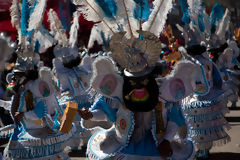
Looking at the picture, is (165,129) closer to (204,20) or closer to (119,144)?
(119,144)

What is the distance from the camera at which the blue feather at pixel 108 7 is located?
11.6 ft

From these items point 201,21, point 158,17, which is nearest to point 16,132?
point 158,17

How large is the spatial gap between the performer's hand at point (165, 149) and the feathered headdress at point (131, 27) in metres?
0.69

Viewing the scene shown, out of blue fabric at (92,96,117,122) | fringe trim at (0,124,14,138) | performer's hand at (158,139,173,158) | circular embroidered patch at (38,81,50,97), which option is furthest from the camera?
fringe trim at (0,124,14,138)

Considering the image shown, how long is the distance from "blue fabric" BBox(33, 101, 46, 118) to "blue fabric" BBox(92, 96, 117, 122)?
1.35 meters

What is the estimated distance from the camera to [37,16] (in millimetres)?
4637

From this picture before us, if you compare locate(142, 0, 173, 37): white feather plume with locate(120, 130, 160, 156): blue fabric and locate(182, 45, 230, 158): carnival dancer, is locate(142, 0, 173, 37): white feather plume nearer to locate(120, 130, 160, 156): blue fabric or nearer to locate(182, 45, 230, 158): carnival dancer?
locate(120, 130, 160, 156): blue fabric

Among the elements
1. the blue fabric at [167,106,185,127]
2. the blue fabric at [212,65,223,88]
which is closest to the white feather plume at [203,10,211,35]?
the blue fabric at [212,65,223,88]

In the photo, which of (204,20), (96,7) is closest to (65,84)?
(204,20)

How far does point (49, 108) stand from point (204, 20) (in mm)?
2856

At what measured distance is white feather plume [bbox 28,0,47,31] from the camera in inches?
181

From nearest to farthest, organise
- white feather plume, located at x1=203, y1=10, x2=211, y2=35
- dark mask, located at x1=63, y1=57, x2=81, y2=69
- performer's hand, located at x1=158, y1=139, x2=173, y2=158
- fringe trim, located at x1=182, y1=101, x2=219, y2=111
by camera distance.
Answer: performer's hand, located at x1=158, y1=139, x2=173, y2=158 < fringe trim, located at x1=182, y1=101, x2=219, y2=111 < white feather plume, located at x1=203, y1=10, x2=211, y2=35 < dark mask, located at x1=63, y1=57, x2=81, y2=69

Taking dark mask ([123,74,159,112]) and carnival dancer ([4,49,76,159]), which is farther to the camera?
carnival dancer ([4,49,76,159])

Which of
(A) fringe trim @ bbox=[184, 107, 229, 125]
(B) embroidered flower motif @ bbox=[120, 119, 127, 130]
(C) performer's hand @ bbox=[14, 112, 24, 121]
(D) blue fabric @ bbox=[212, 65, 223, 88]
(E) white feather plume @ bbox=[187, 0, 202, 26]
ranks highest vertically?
(E) white feather plume @ bbox=[187, 0, 202, 26]
